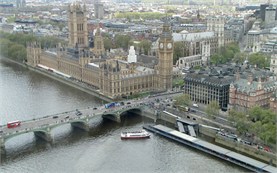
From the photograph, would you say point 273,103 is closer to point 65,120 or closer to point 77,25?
point 65,120

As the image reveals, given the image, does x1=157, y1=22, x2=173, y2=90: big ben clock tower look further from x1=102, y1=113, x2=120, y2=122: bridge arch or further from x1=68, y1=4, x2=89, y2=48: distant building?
x1=68, y1=4, x2=89, y2=48: distant building

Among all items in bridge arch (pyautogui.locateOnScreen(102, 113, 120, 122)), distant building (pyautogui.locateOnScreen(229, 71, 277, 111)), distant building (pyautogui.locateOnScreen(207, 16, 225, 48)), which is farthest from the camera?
distant building (pyautogui.locateOnScreen(207, 16, 225, 48))

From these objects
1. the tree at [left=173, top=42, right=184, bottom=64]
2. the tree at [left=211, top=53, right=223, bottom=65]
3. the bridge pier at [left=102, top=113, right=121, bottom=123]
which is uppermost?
the tree at [left=173, top=42, right=184, bottom=64]

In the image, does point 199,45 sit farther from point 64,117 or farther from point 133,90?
point 64,117

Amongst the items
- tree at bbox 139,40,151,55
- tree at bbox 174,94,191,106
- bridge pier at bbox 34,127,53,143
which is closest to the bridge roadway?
bridge pier at bbox 34,127,53,143

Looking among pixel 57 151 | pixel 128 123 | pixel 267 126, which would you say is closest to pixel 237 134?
pixel 267 126

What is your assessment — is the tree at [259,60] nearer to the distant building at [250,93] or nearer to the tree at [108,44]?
the distant building at [250,93]

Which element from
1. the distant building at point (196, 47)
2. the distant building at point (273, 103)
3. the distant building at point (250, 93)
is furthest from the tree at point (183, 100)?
the distant building at point (196, 47)
